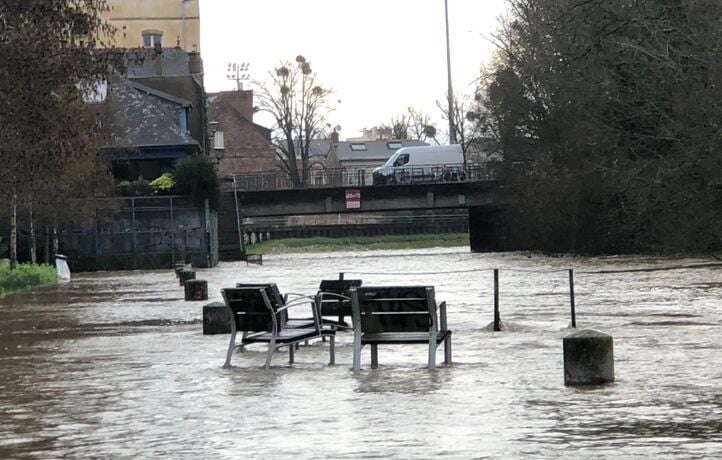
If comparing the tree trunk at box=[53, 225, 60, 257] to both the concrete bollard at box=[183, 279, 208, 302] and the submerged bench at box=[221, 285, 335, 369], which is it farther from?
the submerged bench at box=[221, 285, 335, 369]

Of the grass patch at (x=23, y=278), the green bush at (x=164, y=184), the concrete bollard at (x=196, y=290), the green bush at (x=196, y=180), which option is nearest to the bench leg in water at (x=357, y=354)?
the concrete bollard at (x=196, y=290)

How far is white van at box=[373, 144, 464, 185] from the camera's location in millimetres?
97688

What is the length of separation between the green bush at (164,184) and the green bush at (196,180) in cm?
29

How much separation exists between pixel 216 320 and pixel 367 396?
955cm

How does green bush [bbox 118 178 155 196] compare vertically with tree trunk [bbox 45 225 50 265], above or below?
above

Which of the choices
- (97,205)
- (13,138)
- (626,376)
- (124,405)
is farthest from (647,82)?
(97,205)

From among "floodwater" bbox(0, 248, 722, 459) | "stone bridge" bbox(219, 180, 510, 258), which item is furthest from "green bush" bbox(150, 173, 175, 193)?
"floodwater" bbox(0, 248, 722, 459)

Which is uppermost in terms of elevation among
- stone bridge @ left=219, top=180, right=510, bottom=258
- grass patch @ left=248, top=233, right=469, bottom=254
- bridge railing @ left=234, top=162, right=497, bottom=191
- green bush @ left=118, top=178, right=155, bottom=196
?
bridge railing @ left=234, top=162, right=497, bottom=191

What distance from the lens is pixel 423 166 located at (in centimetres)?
10288

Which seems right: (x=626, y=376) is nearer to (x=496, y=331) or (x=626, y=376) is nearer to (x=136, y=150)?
(x=496, y=331)

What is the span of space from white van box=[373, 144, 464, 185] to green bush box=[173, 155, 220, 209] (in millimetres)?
20045

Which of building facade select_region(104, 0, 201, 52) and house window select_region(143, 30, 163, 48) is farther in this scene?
house window select_region(143, 30, 163, 48)

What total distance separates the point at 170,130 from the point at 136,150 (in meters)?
4.32

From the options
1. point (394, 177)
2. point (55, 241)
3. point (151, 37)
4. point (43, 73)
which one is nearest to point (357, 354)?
point (43, 73)
